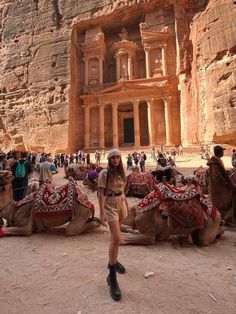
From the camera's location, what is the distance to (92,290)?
254 cm

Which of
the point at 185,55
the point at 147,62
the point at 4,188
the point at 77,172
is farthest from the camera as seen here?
the point at 147,62

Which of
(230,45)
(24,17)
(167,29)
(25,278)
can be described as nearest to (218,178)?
(25,278)

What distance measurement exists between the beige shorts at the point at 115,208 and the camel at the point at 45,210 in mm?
1639

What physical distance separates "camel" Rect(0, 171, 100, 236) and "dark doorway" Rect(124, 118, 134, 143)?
25.8m

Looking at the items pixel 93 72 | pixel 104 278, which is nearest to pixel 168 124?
pixel 93 72

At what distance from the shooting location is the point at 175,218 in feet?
12.4

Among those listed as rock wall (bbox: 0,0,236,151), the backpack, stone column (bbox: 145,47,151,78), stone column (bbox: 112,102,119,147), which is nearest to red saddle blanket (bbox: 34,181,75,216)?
the backpack

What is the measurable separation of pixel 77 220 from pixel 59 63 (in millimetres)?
26608

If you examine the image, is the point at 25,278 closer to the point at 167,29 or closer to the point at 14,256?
the point at 14,256

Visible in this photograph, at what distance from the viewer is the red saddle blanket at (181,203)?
3.75 m

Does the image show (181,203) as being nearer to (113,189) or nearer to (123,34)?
(113,189)

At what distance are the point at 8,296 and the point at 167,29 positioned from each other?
99.0ft

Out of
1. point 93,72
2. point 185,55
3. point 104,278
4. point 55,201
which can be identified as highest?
point 185,55

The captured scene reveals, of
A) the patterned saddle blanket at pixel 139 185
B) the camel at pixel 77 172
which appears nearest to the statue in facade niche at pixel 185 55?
the camel at pixel 77 172
